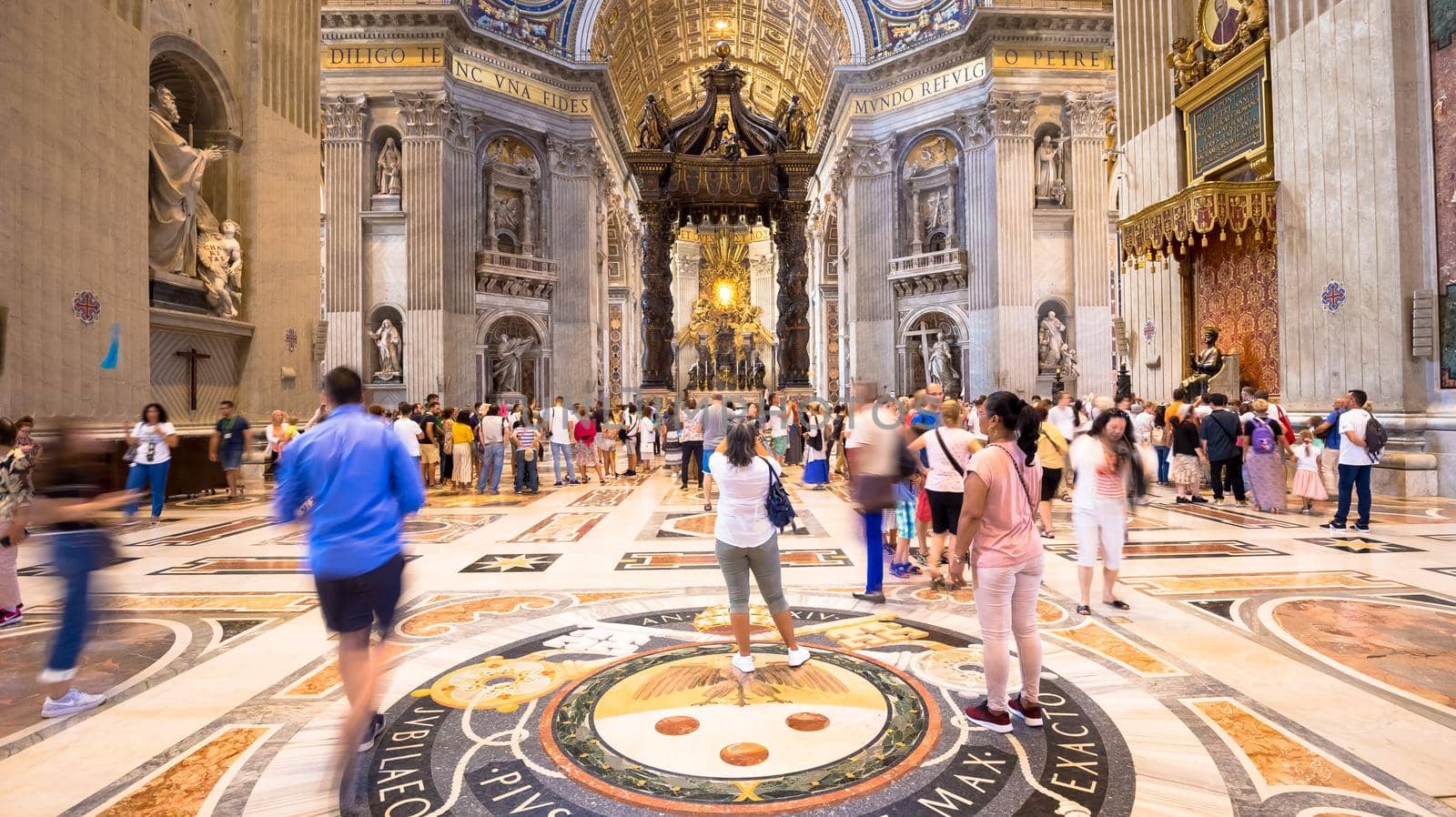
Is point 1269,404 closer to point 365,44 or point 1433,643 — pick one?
point 1433,643

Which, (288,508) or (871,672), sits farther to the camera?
(871,672)

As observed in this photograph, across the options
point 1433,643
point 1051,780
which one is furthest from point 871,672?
point 1433,643

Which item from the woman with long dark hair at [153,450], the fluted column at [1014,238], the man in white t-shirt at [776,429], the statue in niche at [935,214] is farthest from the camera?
the statue in niche at [935,214]

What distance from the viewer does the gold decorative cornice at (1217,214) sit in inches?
425

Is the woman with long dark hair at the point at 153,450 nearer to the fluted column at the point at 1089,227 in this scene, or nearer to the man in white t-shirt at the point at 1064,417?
the man in white t-shirt at the point at 1064,417

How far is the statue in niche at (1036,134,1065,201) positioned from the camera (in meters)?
22.2

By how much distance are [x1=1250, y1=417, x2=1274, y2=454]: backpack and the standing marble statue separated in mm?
15432

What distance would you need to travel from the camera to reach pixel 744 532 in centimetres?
369

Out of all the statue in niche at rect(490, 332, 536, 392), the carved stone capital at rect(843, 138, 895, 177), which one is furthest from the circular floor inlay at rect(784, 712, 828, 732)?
the carved stone capital at rect(843, 138, 895, 177)

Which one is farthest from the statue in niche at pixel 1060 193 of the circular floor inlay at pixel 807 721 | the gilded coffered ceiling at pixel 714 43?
the circular floor inlay at pixel 807 721

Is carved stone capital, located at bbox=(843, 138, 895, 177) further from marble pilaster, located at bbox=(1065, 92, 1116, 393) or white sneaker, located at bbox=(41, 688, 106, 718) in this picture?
white sneaker, located at bbox=(41, 688, 106, 718)

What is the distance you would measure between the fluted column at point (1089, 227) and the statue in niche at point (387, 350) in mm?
21240

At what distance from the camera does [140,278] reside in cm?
988

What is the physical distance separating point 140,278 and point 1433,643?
14211 millimetres
